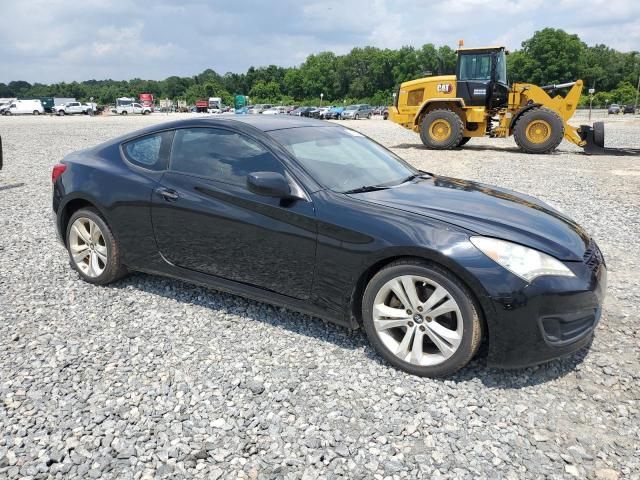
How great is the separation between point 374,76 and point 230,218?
123047mm

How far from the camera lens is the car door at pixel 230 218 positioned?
3.34 meters

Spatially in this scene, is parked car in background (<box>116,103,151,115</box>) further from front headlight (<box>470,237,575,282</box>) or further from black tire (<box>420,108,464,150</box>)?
front headlight (<box>470,237,575,282</box>)

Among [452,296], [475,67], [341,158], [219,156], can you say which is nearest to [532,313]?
[452,296]

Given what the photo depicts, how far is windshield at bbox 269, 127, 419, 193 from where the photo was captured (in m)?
3.54

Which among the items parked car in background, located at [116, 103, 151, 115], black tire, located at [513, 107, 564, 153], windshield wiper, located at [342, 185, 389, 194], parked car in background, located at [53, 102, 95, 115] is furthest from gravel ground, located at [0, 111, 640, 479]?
parked car in background, located at [116, 103, 151, 115]

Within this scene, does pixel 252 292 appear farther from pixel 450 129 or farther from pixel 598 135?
pixel 598 135

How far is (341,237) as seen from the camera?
3148mm

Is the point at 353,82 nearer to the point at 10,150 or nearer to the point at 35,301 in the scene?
the point at 10,150

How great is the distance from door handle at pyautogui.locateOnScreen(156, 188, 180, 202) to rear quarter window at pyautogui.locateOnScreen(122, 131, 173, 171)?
8.0 inches

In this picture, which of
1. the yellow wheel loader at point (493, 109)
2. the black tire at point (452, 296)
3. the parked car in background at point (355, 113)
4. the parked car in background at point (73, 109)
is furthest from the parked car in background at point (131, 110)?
the black tire at point (452, 296)

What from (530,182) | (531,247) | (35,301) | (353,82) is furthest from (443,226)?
(353,82)

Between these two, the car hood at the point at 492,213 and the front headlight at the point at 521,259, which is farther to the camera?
the car hood at the point at 492,213

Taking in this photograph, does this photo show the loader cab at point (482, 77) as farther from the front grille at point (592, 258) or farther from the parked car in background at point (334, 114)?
the parked car in background at point (334, 114)

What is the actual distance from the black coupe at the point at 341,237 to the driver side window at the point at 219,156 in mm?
10
